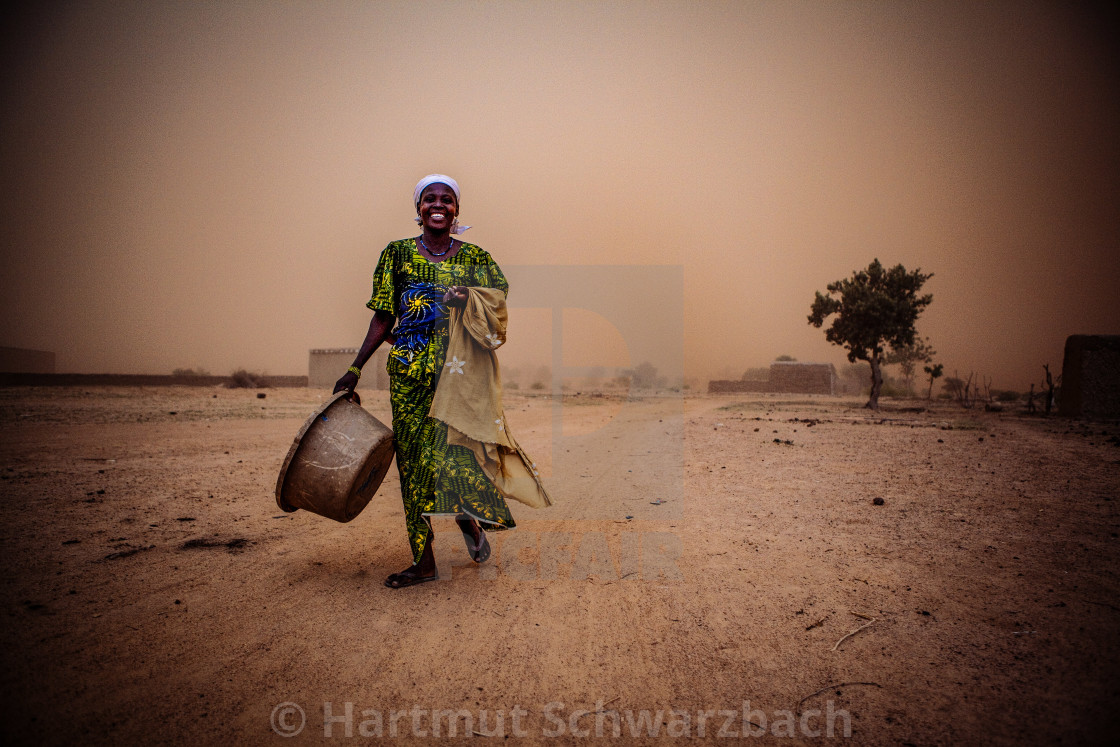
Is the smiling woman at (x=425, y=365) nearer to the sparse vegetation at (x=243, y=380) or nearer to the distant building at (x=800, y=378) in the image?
the sparse vegetation at (x=243, y=380)

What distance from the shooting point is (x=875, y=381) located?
1827 centimetres

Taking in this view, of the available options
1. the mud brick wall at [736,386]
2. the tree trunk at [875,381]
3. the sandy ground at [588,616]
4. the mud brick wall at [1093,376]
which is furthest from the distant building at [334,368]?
the mud brick wall at [1093,376]

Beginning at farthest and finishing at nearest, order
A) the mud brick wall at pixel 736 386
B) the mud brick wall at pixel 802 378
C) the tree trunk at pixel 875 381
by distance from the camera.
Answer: the mud brick wall at pixel 736 386, the mud brick wall at pixel 802 378, the tree trunk at pixel 875 381

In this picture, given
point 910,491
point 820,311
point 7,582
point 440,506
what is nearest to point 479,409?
point 440,506

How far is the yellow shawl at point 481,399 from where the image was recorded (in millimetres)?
2842

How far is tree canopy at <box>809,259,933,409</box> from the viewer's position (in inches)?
722

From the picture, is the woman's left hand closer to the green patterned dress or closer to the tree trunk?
the green patterned dress

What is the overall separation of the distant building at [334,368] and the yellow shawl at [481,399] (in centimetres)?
2172

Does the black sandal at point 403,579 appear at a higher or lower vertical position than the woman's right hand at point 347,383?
lower

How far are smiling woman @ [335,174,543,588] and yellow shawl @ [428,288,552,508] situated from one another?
0.10 ft

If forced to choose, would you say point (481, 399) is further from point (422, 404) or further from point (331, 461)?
point (331, 461)
